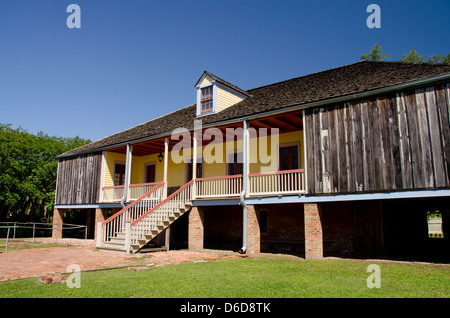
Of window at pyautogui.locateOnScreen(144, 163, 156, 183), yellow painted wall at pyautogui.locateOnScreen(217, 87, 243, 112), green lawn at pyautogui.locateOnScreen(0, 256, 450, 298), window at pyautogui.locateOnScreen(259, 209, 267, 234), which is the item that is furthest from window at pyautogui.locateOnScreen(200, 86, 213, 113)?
green lawn at pyautogui.locateOnScreen(0, 256, 450, 298)

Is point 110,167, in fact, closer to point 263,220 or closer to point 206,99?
point 206,99

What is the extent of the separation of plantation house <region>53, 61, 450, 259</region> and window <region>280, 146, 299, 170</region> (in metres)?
0.05

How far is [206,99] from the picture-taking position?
19172 mm

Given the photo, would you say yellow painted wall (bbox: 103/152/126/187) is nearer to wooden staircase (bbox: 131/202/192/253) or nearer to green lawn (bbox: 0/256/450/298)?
wooden staircase (bbox: 131/202/192/253)

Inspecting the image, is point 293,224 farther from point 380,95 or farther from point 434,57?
point 434,57

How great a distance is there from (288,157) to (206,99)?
18.1 feet

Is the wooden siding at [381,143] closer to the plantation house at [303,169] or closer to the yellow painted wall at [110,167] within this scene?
the plantation house at [303,169]

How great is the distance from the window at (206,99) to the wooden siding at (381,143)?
272 inches

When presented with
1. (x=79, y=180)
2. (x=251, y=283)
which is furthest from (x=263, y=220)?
(x=79, y=180)

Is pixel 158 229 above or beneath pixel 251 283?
above

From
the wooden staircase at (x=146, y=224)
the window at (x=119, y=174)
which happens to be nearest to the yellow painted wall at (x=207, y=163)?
the window at (x=119, y=174)

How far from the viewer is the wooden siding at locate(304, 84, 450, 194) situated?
35.1ft

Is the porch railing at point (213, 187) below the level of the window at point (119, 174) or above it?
below

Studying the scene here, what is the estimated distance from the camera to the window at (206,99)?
19.0 metres
